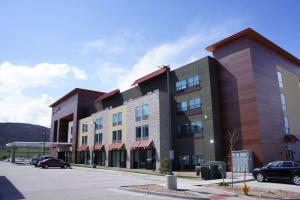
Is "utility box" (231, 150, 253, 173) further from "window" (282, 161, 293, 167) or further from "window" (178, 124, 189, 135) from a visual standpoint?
"window" (282, 161, 293, 167)

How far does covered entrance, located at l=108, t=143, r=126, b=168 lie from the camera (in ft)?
155

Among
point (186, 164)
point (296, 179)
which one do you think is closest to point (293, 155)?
point (186, 164)

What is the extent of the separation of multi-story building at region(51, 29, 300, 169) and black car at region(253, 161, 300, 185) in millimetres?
10400

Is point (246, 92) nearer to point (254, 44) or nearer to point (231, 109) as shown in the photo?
point (231, 109)

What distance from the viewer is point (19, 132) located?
159500mm

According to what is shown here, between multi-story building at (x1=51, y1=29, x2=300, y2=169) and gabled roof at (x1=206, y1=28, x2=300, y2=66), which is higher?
gabled roof at (x1=206, y1=28, x2=300, y2=66)

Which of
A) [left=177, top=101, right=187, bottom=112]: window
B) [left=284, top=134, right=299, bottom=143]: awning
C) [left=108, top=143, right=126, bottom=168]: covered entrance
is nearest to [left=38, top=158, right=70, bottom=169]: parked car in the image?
[left=108, top=143, right=126, bottom=168]: covered entrance

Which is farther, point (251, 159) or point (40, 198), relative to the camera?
point (251, 159)

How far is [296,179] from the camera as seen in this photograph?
20312 mm

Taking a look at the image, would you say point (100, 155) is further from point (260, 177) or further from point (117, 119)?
point (260, 177)

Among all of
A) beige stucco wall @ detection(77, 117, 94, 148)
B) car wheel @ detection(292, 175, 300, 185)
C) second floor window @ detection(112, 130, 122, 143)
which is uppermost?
beige stucco wall @ detection(77, 117, 94, 148)

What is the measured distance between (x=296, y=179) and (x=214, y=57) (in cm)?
2296

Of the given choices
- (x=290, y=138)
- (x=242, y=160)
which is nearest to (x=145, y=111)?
(x=242, y=160)

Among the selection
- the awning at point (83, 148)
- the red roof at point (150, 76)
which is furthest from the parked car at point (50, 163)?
the red roof at point (150, 76)
